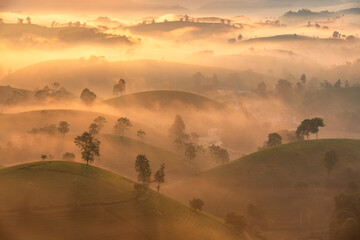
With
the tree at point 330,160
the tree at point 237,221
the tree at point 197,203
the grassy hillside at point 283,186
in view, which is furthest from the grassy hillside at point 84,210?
the tree at point 330,160

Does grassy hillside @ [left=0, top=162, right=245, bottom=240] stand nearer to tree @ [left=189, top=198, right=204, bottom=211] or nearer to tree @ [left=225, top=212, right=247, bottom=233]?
tree @ [left=225, top=212, right=247, bottom=233]

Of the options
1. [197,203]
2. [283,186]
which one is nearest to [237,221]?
[197,203]

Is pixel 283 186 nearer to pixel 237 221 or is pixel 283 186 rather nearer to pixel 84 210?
pixel 237 221

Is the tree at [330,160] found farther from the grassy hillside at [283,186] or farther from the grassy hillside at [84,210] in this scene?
the grassy hillside at [84,210]

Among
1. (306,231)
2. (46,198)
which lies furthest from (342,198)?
(46,198)

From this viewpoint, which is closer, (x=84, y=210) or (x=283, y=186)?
(x=84, y=210)

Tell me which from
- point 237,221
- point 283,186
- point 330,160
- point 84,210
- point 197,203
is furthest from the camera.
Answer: point 330,160

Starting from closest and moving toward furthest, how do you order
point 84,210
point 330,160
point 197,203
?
point 84,210
point 197,203
point 330,160
